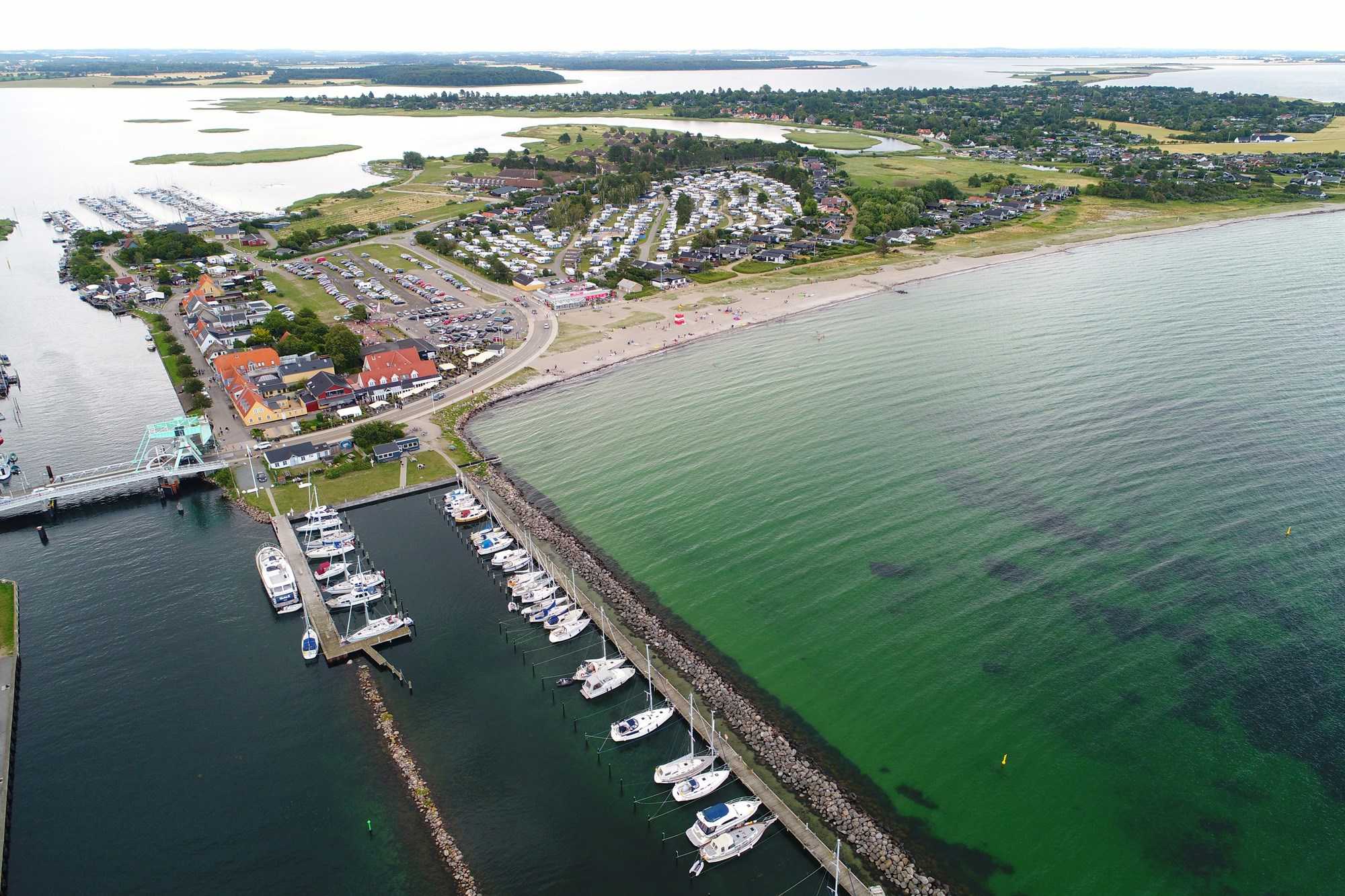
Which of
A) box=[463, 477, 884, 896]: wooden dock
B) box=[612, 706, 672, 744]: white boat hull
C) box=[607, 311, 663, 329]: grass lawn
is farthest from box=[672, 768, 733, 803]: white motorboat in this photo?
box=[607, 311, 663, 329]: grass lawn

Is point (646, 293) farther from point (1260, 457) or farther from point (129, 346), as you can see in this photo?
point (1260, 457)

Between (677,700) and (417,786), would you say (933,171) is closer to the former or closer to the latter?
(677,700)

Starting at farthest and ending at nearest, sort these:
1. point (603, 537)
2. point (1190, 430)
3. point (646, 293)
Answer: point (646, 293) → point (1190, 430) → point (603, 537)

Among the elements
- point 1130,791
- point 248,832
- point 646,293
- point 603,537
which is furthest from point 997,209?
point 248,832

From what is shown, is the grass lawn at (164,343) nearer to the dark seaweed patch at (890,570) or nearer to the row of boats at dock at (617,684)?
the row of boats at dock at (617,684)

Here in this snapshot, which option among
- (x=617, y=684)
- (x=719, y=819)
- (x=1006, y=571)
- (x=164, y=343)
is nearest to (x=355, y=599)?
(x=617, y=684)

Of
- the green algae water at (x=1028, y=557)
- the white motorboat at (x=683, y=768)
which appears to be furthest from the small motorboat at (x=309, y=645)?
the white motorboat at (x=683, y=768)
